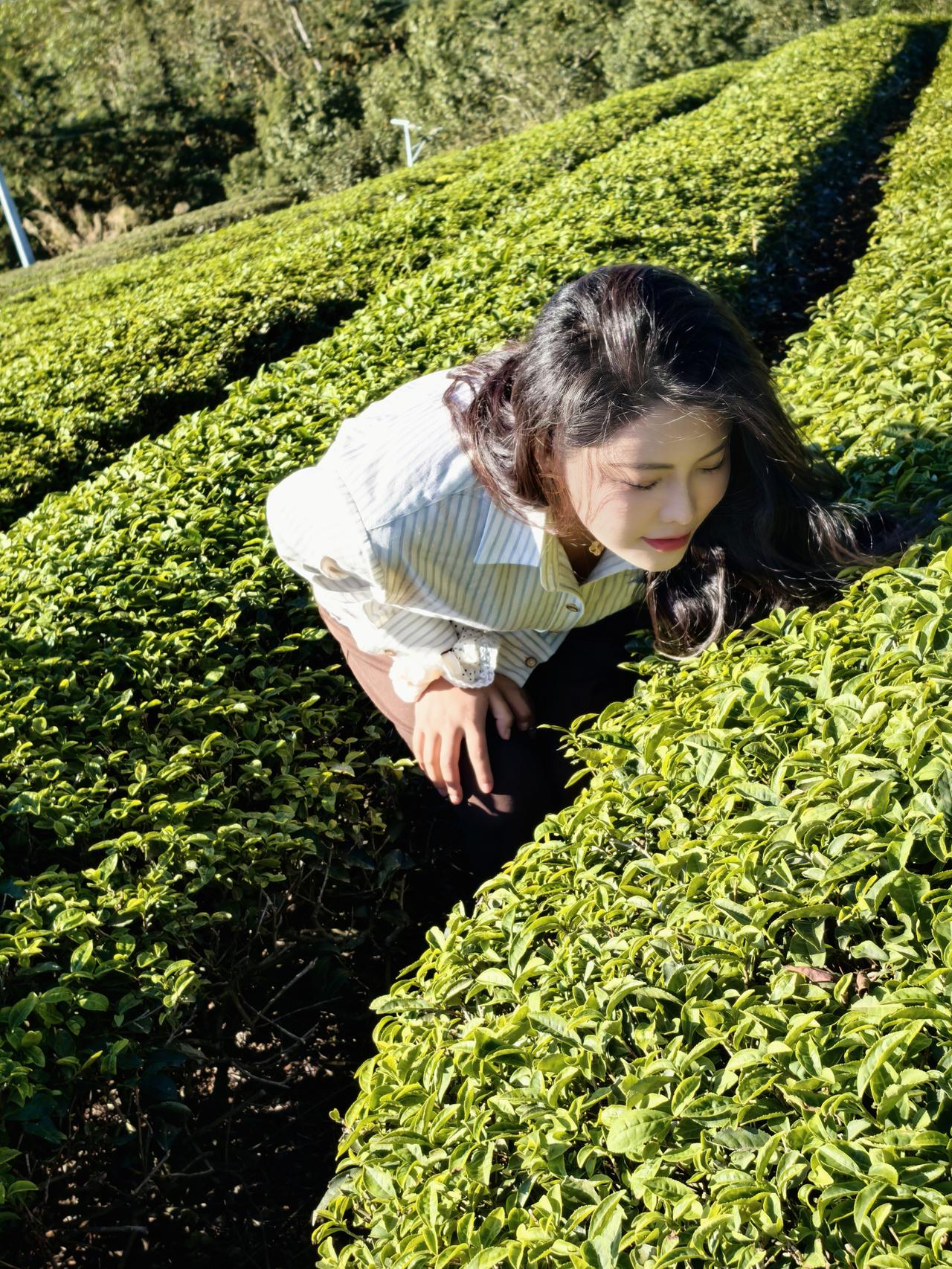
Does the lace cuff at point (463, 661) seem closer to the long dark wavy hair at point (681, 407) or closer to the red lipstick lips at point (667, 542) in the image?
the long dark wavy hair at point (681, 407)

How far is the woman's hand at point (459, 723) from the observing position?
2369mm

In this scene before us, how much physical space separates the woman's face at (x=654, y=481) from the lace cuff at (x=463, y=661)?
0.46 m

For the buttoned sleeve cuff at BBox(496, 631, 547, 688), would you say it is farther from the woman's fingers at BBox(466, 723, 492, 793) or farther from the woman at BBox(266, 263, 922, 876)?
the woman's fingers at BBox(466, 723, 492, 793)

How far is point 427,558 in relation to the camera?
87.4 inches

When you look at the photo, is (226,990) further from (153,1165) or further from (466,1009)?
(466,1009)

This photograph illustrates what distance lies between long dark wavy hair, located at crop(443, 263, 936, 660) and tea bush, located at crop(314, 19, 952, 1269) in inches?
5.0

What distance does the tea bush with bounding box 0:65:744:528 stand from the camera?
584 cm

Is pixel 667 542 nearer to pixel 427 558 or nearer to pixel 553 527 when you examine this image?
pixel 553 527

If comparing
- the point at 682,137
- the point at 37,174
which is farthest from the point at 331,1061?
the point at 37,174

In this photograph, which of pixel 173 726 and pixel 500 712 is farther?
Result: pixel 173 726

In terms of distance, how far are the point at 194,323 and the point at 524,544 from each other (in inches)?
210

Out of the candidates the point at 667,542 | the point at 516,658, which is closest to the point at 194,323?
the point at 516,658

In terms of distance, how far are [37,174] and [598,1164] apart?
115ft

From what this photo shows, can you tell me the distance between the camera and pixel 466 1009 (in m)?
1.71
